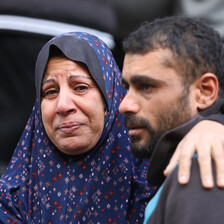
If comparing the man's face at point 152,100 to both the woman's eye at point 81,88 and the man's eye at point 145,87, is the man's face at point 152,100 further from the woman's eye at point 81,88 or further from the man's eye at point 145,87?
the woman's eye at point 81,88

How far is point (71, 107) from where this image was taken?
2.38 metres

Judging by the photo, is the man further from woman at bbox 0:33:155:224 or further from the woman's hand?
woman at bbox 0:33:155:224

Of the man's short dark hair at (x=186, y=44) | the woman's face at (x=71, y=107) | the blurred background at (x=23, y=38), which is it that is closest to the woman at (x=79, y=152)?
the woman's face at (x=71, y=107)

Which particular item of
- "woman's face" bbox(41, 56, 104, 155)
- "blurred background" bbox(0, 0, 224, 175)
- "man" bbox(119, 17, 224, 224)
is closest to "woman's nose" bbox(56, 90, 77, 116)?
"woman's face" bbox(41, 56, 104, 155)

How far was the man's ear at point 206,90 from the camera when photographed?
1.79m

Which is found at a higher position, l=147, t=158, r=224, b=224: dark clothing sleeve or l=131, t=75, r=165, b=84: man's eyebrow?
l=131, t=75, r=165, b=84: man's eyebrow


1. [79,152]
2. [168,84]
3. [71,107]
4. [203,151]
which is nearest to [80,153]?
[79,152]

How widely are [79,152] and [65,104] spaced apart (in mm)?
264

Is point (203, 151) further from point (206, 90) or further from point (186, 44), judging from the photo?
point (186, 44)

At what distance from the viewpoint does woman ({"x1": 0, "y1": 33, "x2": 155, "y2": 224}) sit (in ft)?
7.91

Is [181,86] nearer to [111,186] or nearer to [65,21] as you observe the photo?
[111,186]

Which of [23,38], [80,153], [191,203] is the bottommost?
[191,203]

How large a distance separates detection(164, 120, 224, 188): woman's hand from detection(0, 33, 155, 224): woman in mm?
812

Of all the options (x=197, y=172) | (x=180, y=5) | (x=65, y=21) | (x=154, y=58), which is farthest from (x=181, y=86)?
(x=180, y=5)
